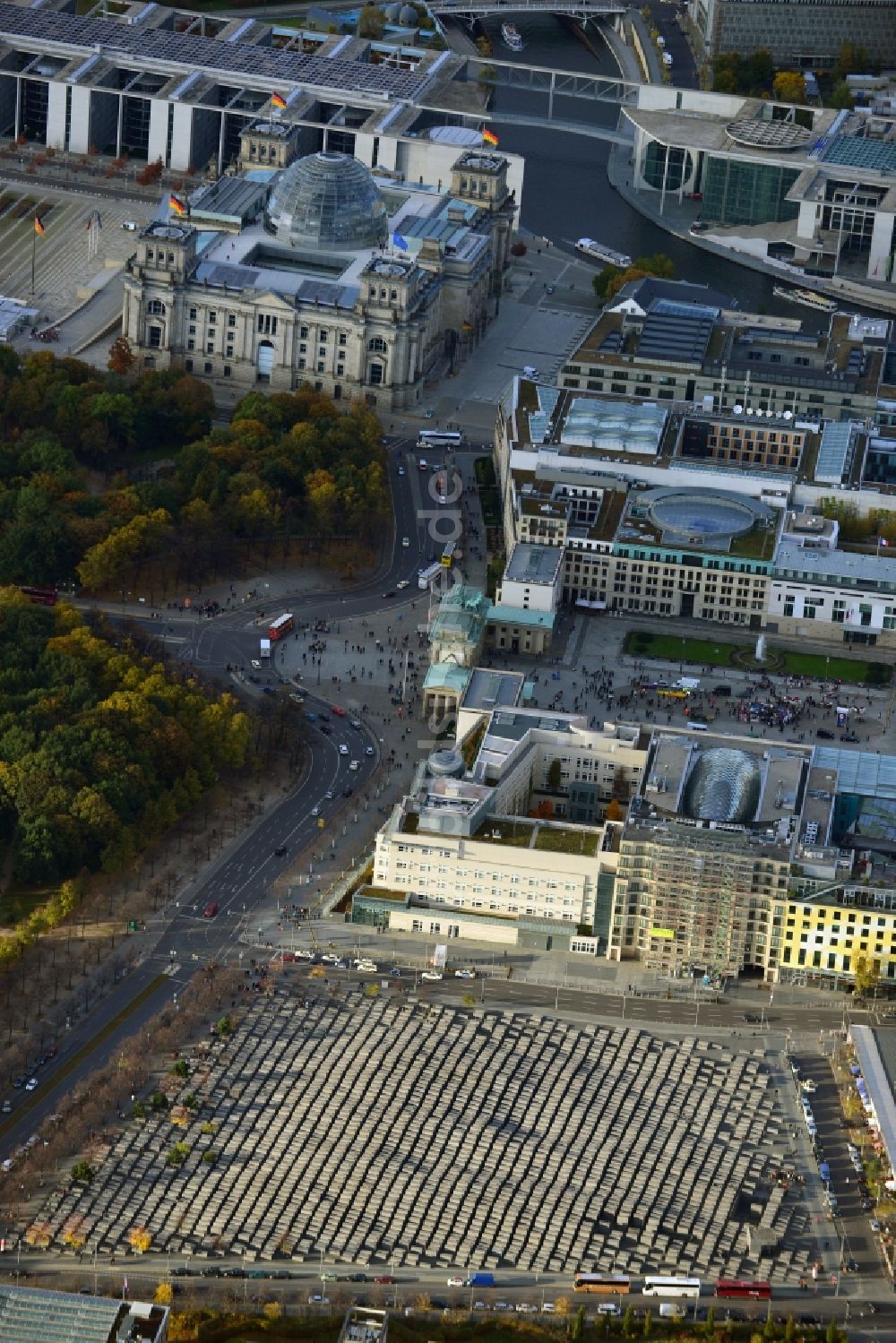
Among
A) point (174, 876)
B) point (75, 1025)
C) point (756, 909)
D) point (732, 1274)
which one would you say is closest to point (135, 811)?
point (174, 876)

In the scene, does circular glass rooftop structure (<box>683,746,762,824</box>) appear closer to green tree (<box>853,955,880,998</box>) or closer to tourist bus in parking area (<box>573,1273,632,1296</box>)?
green tree (<box>853,955,880,998</box>)

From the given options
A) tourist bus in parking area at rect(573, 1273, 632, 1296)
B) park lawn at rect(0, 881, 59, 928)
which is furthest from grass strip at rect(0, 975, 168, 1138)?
tourist bus in parking area at rect(573, 1273, 632, 1296)

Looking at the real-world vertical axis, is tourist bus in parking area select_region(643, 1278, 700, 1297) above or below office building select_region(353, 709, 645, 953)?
below

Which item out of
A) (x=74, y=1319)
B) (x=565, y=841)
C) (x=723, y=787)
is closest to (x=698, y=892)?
(x=565, y=841)

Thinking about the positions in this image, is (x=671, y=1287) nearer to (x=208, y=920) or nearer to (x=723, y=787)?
(x=208, y=920)

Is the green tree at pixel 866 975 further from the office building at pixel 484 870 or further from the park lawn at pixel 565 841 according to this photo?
the park lawn at pixel 565 841
